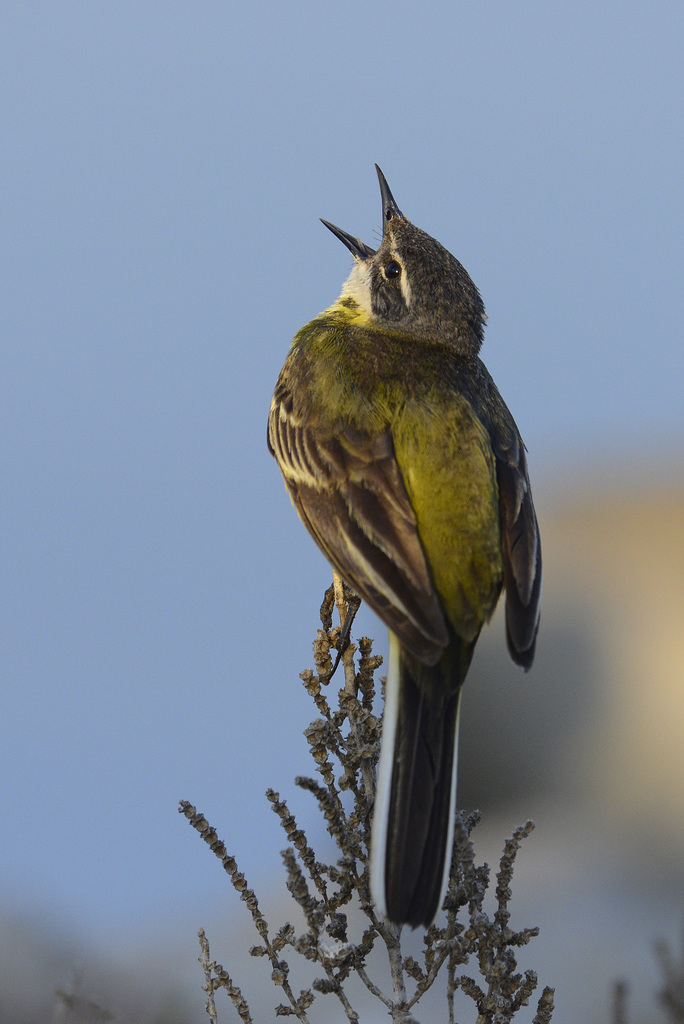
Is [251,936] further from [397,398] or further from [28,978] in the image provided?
[397,398]

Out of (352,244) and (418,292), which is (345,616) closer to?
(418,292)

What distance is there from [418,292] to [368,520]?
1.67 meters

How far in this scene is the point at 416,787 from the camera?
3.21 metres

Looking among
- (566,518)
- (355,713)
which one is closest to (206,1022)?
(355,713)

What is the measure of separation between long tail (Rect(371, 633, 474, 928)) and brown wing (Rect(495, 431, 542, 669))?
0.21 metres

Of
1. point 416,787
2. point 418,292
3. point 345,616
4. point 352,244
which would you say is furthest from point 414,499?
point 352,244

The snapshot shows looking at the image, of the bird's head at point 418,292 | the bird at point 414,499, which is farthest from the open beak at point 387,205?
the bird at point 414,499

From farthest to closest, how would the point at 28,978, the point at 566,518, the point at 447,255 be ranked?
the point at 566,518 → the point at 28,978 → the point at 447,255

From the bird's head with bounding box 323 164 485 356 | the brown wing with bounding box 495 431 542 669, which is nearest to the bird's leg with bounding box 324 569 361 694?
the brown wing with bounding box 495 431 542 669

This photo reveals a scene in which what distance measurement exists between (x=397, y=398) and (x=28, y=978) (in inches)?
371

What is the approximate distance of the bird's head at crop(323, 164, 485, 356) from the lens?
16.3ft

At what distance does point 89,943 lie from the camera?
512 inches

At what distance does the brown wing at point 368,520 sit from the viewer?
3.48 meters

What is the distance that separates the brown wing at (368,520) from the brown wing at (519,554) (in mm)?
340
